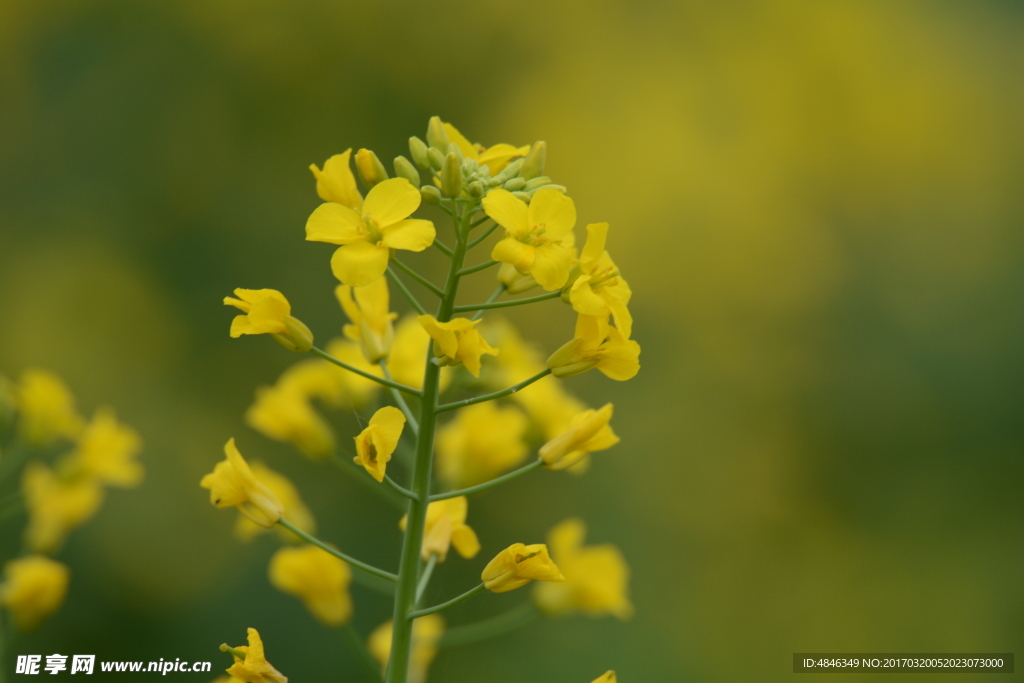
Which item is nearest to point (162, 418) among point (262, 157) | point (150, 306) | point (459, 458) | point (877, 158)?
point (150, 306)

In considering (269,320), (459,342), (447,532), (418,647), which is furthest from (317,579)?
(459,342)

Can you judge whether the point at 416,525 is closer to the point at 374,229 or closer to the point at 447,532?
the point at 447,532

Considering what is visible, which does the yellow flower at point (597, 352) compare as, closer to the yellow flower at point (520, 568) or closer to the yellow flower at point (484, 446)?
the yellow flower at point (520, 568)

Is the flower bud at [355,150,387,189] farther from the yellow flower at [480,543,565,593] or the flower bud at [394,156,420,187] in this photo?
the yellow flower at [480,543,565,593]

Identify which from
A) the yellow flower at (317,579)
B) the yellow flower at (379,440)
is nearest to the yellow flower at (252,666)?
the yellow flower at (379,440)

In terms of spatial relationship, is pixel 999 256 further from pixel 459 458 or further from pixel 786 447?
pixel 459 458

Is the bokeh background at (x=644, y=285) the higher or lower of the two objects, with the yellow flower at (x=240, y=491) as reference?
higher

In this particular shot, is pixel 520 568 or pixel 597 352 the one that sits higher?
pixel 597 352
